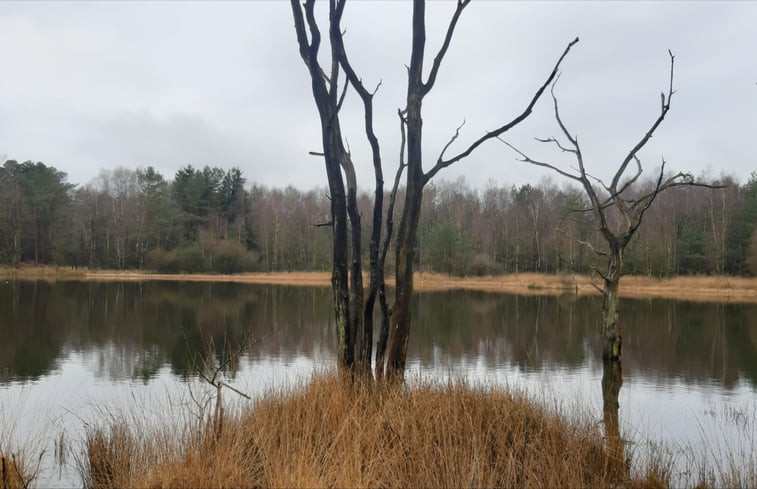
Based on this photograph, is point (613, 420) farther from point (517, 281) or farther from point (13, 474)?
point (517, 281)

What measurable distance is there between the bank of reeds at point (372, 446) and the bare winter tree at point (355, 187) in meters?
0.50

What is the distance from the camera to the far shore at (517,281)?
36.8 metres

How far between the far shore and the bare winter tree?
85.5 feet

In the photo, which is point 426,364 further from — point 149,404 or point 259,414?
point 259,414

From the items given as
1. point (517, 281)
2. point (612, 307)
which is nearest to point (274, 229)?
point (517, 281)

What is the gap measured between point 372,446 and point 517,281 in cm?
4202

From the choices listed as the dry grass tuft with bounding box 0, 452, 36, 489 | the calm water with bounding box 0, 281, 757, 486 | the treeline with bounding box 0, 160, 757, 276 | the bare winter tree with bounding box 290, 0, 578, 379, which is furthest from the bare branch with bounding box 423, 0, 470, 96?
the treeline with bounding box 0, 160, 757, 276

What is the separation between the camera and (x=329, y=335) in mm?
17078

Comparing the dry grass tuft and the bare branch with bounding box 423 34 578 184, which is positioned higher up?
Result: the bare branch with bounding box 423 34 578 184

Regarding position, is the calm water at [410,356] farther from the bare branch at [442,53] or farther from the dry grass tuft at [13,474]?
the bare branch at [442,53]

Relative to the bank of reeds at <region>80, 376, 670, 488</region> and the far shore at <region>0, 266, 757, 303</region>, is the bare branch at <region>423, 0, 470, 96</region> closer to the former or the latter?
the bank of reeds at <region>80, 376, 670, 488</region>

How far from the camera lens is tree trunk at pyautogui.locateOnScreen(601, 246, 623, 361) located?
11.4 metres

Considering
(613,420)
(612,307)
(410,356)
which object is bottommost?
(410,356)

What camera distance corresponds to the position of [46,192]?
178 feet
